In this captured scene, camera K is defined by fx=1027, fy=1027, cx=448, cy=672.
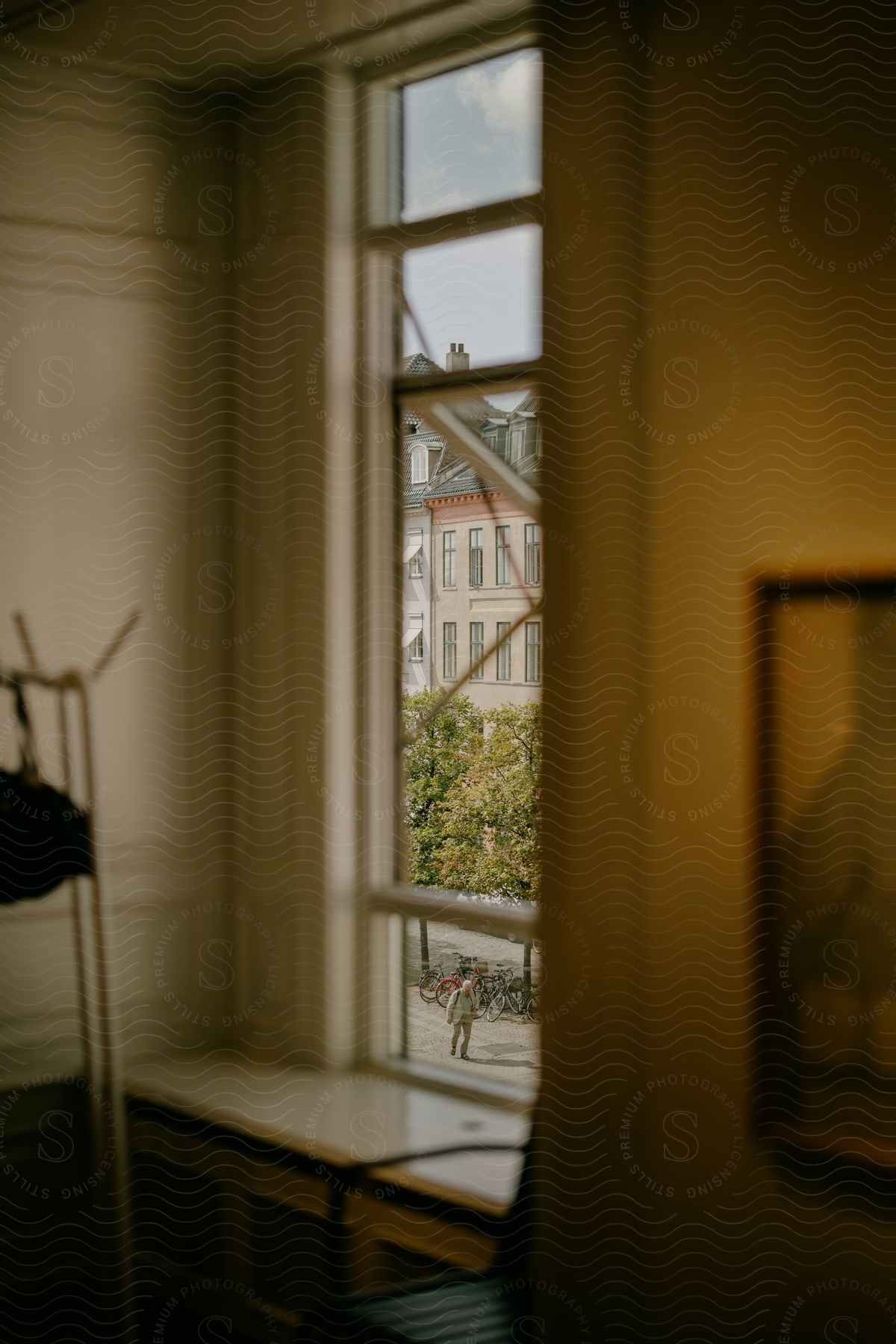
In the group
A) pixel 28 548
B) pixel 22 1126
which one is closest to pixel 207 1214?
pixel 22 1126

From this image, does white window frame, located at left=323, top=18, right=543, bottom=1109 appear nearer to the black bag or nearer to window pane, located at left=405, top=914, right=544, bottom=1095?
window pane, located at left=405, top=914, right=544, bottom=1095

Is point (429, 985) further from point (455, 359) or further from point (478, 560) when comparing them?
point (455, 359)

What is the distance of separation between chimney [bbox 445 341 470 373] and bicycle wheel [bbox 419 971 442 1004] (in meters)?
0.49

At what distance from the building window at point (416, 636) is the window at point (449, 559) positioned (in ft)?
0.12

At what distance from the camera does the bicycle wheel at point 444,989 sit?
822 mm

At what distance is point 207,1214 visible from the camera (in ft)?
3.02

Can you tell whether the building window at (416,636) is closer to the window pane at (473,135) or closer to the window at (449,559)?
the window at (449,559)

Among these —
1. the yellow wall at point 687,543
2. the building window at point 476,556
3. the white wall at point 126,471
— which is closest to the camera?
the yellow wall at point 687,543

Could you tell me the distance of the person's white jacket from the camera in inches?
31.9

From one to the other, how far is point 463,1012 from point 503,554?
36 centimetres

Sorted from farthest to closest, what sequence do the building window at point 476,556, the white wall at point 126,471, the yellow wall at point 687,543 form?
the white wall at point 126,471, the building window at point 476,556, the yellow wall at point 687,543

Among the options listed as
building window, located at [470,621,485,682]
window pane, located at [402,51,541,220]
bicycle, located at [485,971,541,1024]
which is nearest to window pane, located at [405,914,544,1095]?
bicycle, located at [485,971,541,1024]

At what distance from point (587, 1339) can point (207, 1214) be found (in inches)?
13.9

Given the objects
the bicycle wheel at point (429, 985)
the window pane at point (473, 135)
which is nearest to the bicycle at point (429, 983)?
the bicycle wheel at point (429, 985)
